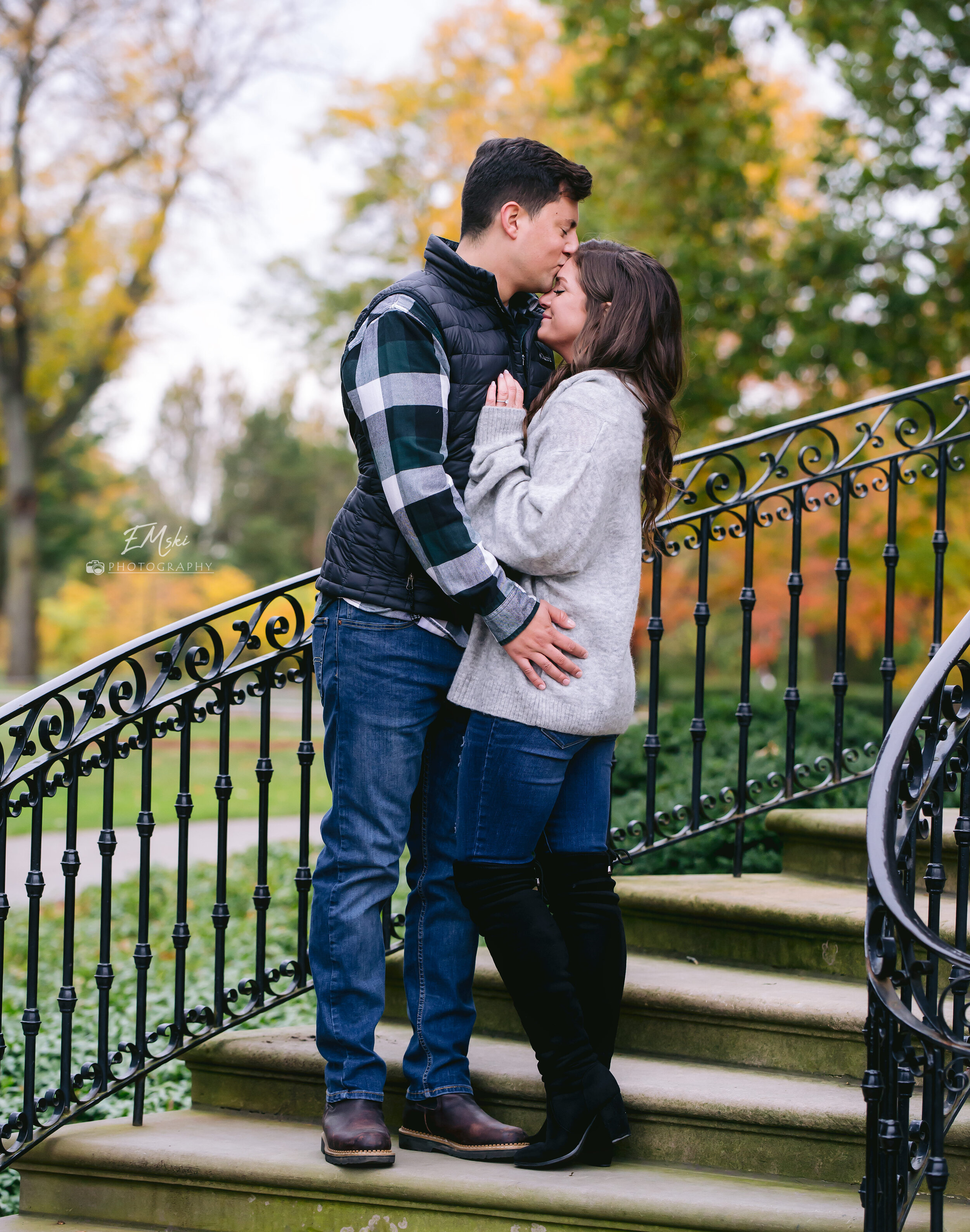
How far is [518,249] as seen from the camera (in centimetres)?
260

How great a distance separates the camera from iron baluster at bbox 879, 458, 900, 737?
3.63m

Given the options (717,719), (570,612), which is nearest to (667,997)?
(570,612)

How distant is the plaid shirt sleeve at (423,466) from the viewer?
2.41 metres

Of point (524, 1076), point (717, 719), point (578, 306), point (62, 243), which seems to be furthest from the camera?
point (62, 243)

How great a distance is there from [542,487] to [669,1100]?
140 centimetres

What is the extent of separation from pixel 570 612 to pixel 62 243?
20382 mm

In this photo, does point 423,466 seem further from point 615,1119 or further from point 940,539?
point 940,539

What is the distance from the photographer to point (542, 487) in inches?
95.3

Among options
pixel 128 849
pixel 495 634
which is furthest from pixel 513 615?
pixel 128 849

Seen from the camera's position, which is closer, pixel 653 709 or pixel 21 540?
pixel 653 709

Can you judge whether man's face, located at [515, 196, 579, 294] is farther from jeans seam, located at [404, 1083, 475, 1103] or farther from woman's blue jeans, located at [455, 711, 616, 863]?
jeans seam, located at [404, 1083, 475, 1103]

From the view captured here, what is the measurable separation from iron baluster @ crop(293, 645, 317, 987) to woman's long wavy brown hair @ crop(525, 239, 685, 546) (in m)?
1.04

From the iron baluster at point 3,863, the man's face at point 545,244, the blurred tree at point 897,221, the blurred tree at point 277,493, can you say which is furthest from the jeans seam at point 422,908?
the blurred tree at point 277,493

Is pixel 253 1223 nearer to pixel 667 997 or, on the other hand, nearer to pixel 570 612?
pixel 667 997
